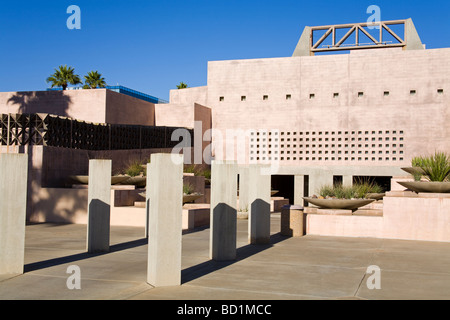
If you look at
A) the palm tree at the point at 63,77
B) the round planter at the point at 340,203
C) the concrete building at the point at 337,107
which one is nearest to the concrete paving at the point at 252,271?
the round planter at the point at 340,203

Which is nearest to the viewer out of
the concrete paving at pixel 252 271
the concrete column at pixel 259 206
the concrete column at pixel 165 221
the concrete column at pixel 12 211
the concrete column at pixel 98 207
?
the concrete paving at pixel 252 271

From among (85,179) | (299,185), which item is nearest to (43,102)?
(85,179)

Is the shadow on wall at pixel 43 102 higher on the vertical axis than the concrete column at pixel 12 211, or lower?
higher

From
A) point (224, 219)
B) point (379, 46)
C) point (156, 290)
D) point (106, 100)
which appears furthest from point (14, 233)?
point (379, 46)

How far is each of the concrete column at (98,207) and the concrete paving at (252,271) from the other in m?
0.30

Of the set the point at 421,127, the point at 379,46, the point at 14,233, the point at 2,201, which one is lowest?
the point at 14,233

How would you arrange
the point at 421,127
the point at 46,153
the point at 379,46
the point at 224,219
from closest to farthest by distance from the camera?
1. the point at 224,219
2. the point at 46,153
3. the point at 421,127
4. the point at 379,46

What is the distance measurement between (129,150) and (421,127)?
16761mm

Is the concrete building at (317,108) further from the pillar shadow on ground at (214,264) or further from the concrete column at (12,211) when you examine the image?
the concrete column at (12,211)

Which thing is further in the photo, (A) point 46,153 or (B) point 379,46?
(B) point 379,46

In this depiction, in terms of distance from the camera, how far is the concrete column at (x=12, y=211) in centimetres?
710
